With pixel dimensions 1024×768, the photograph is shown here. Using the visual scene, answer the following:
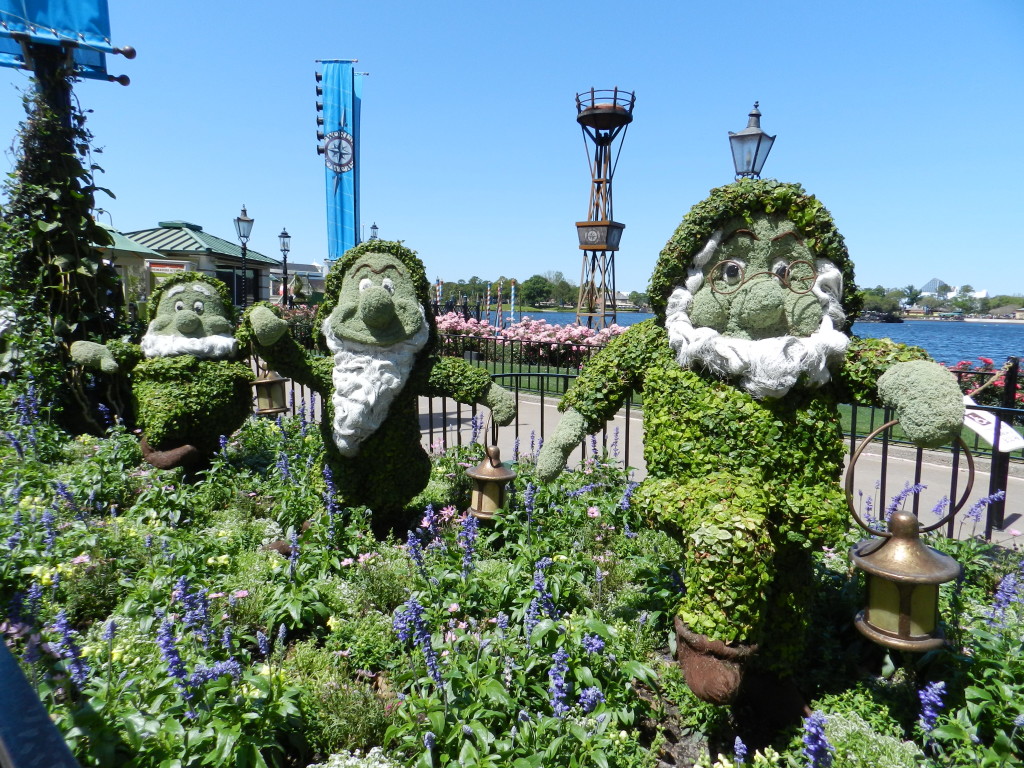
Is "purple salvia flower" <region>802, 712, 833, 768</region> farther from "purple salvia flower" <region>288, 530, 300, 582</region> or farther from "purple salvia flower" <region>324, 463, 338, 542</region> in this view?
"purple salvia flower" <region>324, 463, 338, 542</region>

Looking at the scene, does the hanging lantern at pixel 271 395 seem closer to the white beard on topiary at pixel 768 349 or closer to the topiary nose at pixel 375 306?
the topiary nose at pixel 375 306

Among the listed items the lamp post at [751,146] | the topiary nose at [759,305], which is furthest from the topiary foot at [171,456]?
the lamp post at [751,146]

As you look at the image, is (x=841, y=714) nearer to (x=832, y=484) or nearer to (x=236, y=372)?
(x=832, y=484)

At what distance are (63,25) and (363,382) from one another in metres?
5.32

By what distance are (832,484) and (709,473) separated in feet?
1.67

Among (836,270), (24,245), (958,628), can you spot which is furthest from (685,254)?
(24,245)

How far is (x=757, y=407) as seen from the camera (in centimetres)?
257

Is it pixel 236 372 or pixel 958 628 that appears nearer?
pixel 958 628

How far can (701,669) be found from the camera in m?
2.36

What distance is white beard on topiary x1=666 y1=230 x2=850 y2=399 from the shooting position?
8.21 ft

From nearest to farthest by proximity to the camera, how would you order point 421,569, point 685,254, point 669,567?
1. point 685,254
2. point 421,569
3. point 669,567

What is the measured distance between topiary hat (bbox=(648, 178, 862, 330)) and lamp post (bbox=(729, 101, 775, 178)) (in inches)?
166

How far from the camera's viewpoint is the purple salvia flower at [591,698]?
213cm

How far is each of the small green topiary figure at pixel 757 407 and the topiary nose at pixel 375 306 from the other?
1.51 meters
